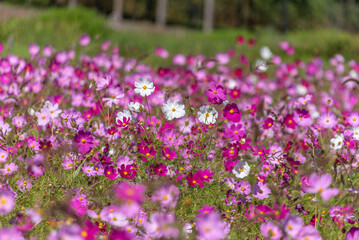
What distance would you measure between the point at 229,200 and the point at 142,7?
38891mm

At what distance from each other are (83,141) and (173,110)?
494mm

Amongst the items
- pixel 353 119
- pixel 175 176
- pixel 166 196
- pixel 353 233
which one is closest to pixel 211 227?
pixel 166 196

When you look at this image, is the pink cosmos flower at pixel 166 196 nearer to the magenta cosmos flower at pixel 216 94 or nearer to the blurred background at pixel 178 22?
the magenta cosmos flower at pixel 216 94

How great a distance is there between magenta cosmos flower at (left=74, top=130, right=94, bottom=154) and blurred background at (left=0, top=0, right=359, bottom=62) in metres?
2.15

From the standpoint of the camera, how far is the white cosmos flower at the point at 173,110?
6.66 ft

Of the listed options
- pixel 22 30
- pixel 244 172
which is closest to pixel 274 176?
pixel 244 172

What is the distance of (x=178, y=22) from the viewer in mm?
39188

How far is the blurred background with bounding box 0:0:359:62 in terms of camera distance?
768 centimetres

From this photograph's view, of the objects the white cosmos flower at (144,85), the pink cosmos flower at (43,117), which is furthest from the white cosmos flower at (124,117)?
the pink cosmos flower at (43,117)

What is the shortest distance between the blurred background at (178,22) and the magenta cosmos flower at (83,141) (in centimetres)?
215

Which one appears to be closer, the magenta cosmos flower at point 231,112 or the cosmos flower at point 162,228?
the cosmos flower at point 162,228

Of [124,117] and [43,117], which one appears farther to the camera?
[43,117]

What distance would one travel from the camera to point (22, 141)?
2.15 m

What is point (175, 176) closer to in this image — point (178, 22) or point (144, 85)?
point (144, 85)
